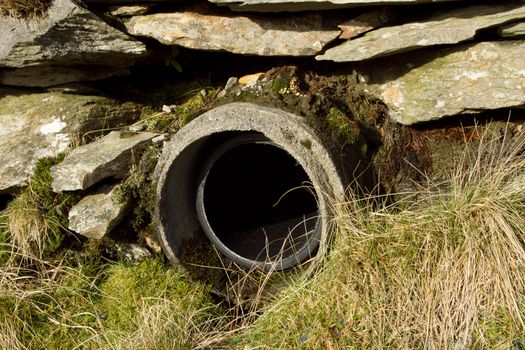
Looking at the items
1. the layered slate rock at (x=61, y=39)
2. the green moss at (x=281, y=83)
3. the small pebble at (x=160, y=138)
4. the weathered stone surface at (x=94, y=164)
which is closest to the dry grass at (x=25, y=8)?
the layered slate rock at (x=61, y=39)

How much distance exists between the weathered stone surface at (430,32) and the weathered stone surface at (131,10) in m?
1.37

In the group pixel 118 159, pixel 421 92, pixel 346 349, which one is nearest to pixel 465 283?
pixel 346 349

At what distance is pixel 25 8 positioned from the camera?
5.05 m

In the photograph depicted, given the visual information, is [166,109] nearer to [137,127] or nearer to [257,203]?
[137,127]

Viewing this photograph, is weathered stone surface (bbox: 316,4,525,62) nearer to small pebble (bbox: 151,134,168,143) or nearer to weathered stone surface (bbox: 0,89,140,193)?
small pebble (bbox: 151,134,168,143)

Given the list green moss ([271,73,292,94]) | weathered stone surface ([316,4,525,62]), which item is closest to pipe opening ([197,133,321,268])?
green moss ([271,73,292,94])

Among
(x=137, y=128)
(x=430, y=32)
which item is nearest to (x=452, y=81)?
(x=430, y=32)

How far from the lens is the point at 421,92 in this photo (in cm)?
464

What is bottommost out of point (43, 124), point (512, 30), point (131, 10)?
point (43, 124)

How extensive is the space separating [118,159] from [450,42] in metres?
2.25

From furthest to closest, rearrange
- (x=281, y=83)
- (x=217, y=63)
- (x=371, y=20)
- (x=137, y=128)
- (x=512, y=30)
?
(x=217, y=63), (x=137, y=128), (x=281, y=83), (x=371, y=20), (x=512, y=30)

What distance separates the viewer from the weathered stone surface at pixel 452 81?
437cm

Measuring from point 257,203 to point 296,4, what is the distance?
6.23 feet

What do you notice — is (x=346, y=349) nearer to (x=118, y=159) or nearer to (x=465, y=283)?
(x=465, y=283)
